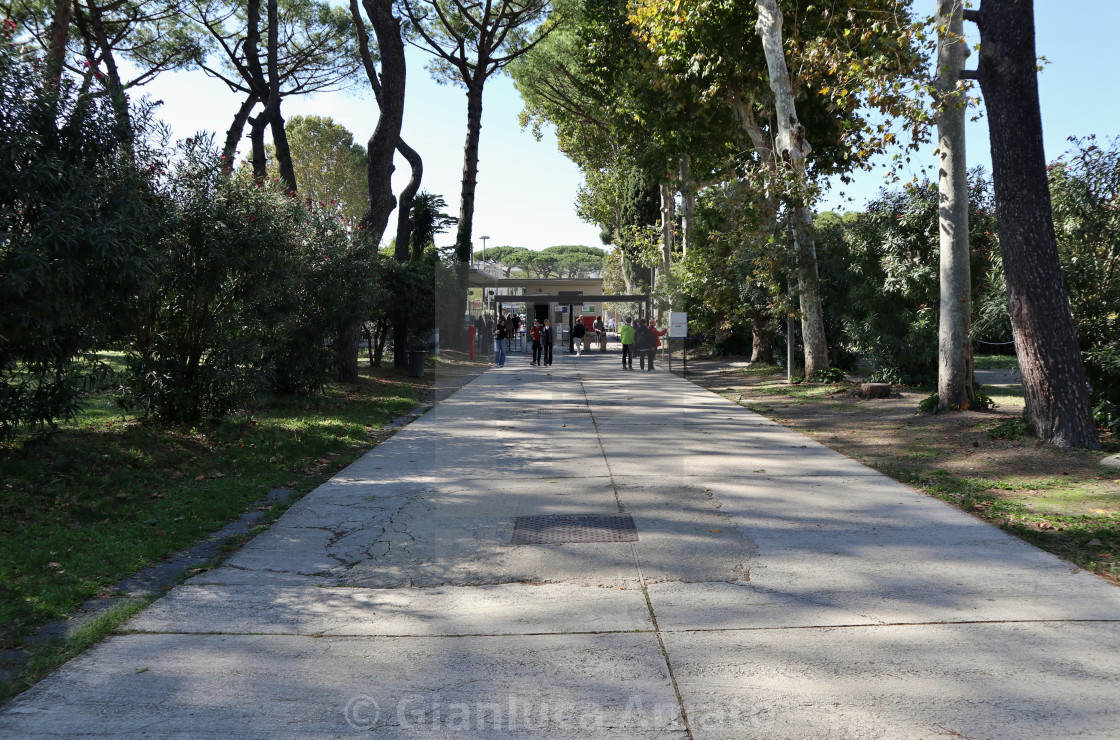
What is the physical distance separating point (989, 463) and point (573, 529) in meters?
5.04

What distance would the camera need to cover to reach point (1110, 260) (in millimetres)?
10453

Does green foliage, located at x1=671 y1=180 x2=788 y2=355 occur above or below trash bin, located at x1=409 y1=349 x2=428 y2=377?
above

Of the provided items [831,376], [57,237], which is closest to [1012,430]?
[831,376]

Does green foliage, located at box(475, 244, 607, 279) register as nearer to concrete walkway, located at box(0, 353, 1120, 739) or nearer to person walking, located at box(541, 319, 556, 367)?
person walking, located at box(541, 319, 556, 367)

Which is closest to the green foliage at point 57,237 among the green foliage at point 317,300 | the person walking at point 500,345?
the green foliage at point 317,300

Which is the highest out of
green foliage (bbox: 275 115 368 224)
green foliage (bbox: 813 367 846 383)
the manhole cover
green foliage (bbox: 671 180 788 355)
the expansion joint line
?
green foliage (bbox: 275 115 368 224)

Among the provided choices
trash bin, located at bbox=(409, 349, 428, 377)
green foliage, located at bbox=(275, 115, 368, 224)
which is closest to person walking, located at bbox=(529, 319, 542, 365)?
trash bin, located at bbox=(409, 349, 428, 377)

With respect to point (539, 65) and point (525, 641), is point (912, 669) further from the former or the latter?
point (539, 65)

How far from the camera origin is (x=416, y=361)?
2109 centimetres

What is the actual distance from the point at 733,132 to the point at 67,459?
21110 millimetres

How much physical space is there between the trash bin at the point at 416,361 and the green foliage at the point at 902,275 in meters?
10.0

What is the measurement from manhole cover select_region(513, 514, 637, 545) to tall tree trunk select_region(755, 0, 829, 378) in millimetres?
11945

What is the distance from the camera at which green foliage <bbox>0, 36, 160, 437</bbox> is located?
6773 mm

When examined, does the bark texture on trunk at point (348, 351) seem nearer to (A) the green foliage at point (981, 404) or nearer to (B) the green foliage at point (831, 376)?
(B) the green foliage at point (831, 376)
